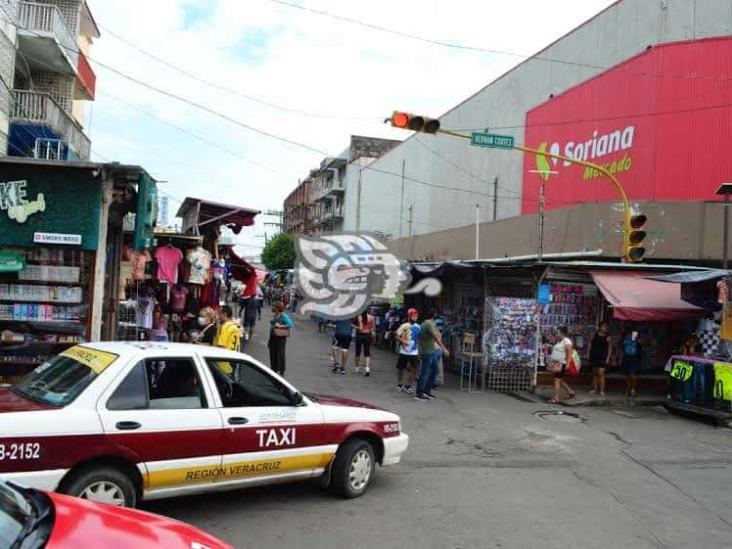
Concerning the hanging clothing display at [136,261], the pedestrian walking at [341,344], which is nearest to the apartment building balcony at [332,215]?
the pedestrian walking at [341,344]

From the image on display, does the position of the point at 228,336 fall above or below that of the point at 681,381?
above

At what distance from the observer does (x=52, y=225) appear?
9117mm

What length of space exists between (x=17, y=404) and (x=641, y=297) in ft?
38.8

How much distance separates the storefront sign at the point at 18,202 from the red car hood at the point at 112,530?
6711 millimetres

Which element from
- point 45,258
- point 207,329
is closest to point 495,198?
point 207,329

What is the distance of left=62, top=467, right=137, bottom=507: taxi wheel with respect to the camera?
4.80 m

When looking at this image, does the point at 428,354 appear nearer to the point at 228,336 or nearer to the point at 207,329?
the point at 228,336

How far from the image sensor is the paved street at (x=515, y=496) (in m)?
5.56

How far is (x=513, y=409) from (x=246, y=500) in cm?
734

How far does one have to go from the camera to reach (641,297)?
1345 cm

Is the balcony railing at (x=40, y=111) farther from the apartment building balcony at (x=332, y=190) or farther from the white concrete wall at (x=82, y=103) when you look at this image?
the apartment building balcony at (x=332, y=190)

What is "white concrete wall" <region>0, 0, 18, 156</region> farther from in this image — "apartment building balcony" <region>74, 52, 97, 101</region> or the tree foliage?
the tree foliage

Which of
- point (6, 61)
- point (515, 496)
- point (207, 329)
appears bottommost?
point (515, 496)

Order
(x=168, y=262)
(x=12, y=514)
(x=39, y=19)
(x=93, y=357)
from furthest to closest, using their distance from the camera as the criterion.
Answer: (x=39, y=19) → (x=168, y=262) → (x=93, y=357) → (x=12, y=514)
